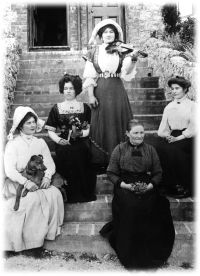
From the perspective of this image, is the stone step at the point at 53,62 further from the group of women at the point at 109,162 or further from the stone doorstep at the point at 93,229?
the stone doorstep at the point at 93,229

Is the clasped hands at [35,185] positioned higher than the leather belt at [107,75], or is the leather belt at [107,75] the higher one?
the leather belt at [107,75]

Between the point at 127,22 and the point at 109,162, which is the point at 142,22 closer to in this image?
the point at 127,22

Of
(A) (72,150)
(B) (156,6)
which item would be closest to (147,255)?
(A) (72,150)

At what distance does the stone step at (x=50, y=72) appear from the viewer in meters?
7.28

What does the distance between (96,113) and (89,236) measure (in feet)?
5.17

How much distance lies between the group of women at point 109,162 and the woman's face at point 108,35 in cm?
1

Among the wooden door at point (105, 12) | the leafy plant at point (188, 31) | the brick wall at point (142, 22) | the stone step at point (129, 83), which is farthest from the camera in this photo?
the wooden door at point (105, 12)

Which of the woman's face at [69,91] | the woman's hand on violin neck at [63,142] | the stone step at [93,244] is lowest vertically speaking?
the stone step at [93,244]

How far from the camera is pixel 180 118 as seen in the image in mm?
3984

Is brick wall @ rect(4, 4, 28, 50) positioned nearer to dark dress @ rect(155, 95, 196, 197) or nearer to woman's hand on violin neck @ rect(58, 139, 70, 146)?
woman's hand on violin neck @ rect(58, 139, 70, 146)

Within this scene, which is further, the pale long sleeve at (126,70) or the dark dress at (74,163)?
the pale long sleeve at (126,70)

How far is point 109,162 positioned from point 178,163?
0.80 m

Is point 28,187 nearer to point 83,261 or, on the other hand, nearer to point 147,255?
point 83,261

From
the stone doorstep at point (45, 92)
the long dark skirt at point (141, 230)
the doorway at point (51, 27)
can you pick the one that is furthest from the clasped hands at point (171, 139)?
the doorway at point (51, 27)
